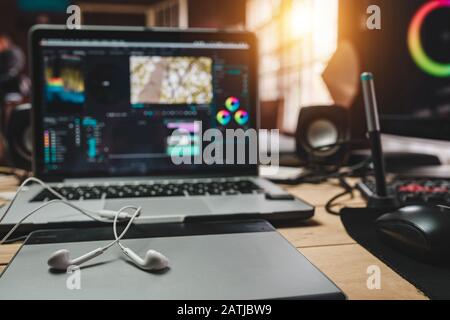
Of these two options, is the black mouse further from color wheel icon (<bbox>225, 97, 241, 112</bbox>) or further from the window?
the window

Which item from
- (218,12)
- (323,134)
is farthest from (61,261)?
(218,12)

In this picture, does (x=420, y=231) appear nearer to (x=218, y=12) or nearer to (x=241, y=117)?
(x=241, y=117)

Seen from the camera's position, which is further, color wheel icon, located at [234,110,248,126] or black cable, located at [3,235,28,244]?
color wheel icon, located at [234,110,248,126]

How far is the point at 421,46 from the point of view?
87 centimetres

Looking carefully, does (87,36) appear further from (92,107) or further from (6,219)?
(6,219)

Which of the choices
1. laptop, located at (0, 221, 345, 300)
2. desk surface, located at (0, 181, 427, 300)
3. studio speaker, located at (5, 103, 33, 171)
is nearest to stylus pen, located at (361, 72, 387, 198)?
desk surface, located at (0, 181, 427, 300)

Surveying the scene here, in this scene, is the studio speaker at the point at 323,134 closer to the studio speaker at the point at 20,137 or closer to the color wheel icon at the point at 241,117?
the color wheel icon at the point at 241,117

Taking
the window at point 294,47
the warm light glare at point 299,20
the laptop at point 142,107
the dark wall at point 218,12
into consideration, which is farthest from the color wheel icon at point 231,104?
the dark wall at point 218,12

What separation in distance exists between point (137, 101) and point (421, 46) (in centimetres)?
56

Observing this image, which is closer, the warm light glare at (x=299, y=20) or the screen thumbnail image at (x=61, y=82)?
the screen thumbnail image at (x=61, y=82)

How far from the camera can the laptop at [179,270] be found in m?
0.35

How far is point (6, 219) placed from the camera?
55 cm

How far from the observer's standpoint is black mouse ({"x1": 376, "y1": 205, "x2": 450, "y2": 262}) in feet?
1.41

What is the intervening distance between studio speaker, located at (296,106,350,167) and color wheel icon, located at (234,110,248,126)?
0.68 ft
